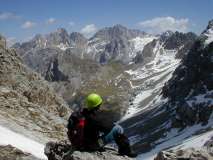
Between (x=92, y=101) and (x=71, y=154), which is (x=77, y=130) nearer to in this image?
(x=71, y=154)

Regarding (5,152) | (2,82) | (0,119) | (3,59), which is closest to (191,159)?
(5,152)

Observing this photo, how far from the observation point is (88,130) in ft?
47.2

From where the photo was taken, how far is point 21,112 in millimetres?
26953

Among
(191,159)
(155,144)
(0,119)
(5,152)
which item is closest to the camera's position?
(191,159)

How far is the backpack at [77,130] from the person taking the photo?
14.2 meters

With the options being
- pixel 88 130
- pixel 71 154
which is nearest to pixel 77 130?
pixel 88 130

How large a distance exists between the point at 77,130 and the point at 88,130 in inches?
14.5

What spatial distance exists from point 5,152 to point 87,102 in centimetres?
439

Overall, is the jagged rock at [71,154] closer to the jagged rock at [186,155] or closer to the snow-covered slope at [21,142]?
the jagged rock at [186,155]

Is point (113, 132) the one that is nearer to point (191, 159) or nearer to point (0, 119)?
point (191, 159)

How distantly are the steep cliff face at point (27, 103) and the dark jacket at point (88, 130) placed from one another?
9385 mm

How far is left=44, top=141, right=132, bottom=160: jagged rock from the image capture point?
45.5 ft

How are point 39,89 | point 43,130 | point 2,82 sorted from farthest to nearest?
point 39,89
point 2,82
point 43,130

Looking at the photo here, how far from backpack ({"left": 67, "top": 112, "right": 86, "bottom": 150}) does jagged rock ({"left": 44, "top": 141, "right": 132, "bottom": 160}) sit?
0.99 feet
